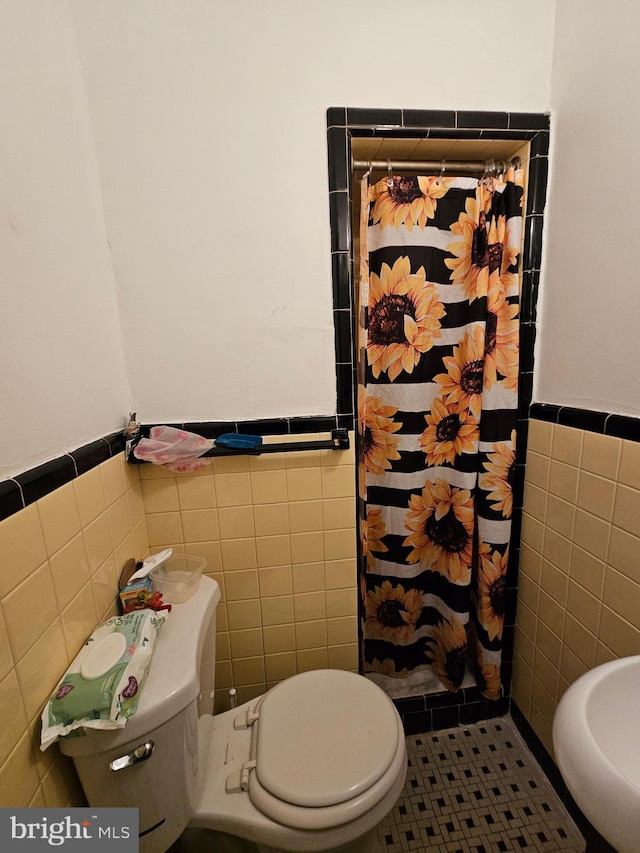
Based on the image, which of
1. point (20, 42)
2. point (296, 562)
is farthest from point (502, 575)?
point (20, 42)

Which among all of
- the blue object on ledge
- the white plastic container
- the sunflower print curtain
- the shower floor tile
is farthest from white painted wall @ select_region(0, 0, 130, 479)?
the shower floor tile

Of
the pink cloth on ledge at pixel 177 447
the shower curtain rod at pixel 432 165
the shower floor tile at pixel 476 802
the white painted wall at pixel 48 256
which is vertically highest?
the shower curtain rod at pixel 432 165

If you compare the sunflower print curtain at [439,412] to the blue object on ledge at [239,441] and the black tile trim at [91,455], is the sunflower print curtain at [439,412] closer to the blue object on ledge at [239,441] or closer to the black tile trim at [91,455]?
the blue object on ledge at [239,441]

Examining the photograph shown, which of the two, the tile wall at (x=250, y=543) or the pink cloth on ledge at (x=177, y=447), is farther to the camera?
the pink cloth on ledge at (x=177, y=447)

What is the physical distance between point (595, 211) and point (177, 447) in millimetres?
1285

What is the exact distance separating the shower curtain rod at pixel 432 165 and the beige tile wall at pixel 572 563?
33.1 inches

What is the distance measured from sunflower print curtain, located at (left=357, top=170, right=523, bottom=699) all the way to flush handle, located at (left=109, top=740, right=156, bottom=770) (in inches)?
30.0

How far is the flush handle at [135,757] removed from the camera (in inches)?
23.8

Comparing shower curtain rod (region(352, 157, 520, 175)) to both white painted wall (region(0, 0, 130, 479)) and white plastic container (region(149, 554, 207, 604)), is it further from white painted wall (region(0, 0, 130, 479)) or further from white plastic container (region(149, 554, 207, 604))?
white plastic container (region(149, 554, 207, 604))

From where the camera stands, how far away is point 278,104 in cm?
94

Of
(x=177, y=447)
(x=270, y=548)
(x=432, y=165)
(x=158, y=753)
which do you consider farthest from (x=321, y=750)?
(x=432, y=165)

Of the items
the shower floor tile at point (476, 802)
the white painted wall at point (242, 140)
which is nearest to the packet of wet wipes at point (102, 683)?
the white painted wall at point (242, 140)

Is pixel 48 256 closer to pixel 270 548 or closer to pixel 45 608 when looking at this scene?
pixel 45 608

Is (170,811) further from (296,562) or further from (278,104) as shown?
(278,104)
